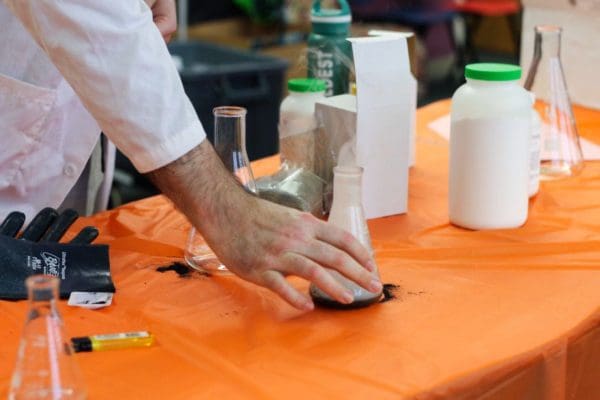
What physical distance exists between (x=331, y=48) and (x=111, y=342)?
74 centimetres

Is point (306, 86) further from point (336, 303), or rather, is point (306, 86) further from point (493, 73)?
point (336, 303)

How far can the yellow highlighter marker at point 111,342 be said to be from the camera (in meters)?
0.92

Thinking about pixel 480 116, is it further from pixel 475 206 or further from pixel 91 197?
pixel 91 197

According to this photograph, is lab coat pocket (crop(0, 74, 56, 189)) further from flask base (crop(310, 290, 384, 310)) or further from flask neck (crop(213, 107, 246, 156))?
flask base (crop(310, 290, 384, 310))

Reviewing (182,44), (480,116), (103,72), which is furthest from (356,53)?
(182,44)

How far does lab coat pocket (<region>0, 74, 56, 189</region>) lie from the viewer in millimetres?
1310

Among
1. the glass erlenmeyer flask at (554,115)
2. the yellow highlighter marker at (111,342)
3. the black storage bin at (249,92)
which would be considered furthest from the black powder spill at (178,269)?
the black storage bin at (249,92)

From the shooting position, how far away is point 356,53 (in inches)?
50.7

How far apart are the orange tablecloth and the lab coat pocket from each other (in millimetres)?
134

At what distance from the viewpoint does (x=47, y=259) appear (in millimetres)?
1104

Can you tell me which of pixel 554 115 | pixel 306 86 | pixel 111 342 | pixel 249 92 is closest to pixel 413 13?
pixel 249 92

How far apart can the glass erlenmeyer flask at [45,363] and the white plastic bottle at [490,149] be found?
686 millimetres

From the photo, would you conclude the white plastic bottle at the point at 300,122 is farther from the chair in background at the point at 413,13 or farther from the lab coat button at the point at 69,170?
the chair in background at the point at 413,13

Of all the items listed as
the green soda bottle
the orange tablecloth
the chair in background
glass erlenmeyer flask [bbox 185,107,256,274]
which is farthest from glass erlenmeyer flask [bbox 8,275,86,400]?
the chair in background
